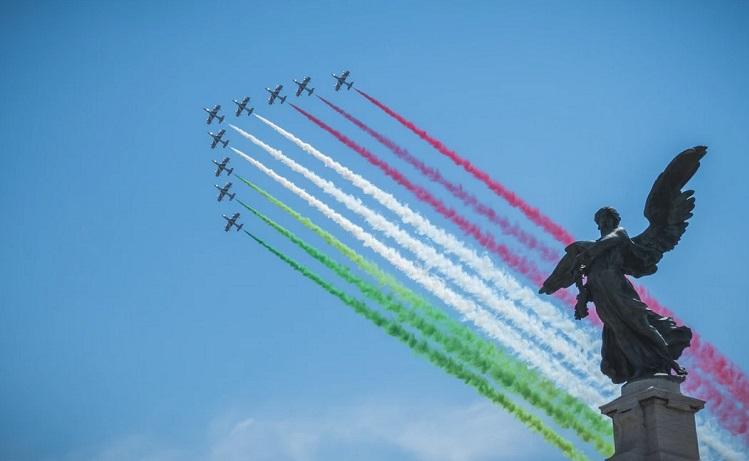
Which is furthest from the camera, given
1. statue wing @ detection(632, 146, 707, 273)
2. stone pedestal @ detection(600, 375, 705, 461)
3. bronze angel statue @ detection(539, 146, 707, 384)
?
statue wing @ detection(632, 146, 707, 273)

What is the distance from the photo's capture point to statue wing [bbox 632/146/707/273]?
26292mm

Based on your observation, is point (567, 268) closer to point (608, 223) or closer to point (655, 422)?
point (608, 223)

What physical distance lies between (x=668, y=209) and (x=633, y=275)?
6.28ft

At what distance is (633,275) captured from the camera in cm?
2642

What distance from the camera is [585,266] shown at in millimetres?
26422

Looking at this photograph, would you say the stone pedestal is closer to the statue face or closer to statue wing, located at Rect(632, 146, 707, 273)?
statue wing, located at Rect(632, 146, 707, 273)

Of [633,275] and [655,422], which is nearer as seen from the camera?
[655,422]

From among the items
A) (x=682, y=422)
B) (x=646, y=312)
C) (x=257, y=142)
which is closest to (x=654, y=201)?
(x=646, y=312)

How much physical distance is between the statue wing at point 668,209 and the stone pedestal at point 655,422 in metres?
3.66

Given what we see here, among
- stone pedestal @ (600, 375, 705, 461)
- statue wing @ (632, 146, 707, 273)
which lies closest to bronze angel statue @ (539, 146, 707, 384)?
statue wing @ (632, 146, 707, 273)

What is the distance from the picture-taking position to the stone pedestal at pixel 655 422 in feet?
76.2

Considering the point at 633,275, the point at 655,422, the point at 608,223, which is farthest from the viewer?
the point at 608,223

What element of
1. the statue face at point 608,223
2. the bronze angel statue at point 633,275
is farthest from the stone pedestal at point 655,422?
the statue face at point 608,223

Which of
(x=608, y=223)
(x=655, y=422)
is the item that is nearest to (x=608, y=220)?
(x=608, y=223)
